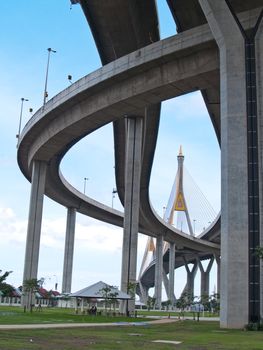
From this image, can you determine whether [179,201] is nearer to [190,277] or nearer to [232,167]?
[190,277]

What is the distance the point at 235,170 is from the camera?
3022 cm

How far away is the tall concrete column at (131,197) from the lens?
177 feet

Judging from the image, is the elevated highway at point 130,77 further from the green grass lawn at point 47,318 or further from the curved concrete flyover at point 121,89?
the green grass lawn at point 47,318

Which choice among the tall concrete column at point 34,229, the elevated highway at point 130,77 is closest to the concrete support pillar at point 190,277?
the tall concrete column at point 34,229

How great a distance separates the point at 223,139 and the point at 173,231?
81.7 meters

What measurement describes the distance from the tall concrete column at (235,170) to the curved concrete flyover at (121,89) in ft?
8.06

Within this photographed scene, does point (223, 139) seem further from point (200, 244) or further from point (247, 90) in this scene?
point (200, 244)

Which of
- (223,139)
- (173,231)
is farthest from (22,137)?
(173,231)

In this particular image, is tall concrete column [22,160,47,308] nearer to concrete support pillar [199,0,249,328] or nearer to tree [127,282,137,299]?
tree [127,282,137,299]

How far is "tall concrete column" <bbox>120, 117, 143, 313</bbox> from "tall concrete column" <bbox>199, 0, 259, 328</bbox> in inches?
906

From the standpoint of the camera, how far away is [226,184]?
30.1 m

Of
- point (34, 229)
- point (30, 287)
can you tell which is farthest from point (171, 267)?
point (30, 287)

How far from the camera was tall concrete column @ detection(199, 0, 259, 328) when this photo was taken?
94.8ft

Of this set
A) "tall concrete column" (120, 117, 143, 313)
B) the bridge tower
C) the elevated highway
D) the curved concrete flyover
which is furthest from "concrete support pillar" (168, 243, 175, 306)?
"tall concrete column" (120, 117, 143, 313)
